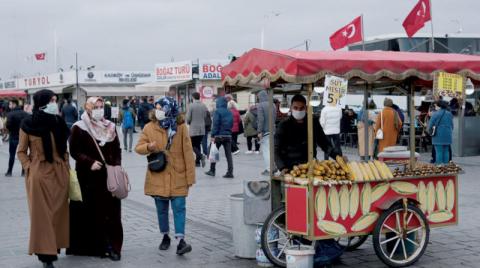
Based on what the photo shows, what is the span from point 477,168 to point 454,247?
831 centimetres

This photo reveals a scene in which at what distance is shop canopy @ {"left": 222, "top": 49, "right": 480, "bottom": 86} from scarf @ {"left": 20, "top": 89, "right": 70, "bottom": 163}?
180 centimetres

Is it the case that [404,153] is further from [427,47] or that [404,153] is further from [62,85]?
[62,85]

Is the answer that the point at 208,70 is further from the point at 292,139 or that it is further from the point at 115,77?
the point at 292,139

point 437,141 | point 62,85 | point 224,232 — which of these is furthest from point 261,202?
point 62,85

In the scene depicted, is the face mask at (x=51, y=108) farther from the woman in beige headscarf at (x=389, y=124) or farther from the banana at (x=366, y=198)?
the woman in beige headscarf at (x=389, y=124)

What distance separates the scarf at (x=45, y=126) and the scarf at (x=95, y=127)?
0.83ft

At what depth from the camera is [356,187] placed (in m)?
6.29

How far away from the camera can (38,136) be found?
655 centimetres

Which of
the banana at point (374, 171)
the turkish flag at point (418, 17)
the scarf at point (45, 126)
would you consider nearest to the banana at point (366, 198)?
the banana at point (374, 171)

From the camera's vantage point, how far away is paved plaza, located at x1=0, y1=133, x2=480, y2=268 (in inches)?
268

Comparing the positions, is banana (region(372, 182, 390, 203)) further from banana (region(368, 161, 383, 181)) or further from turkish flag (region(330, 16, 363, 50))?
turkish flag (region(330, 16, 363, 50))

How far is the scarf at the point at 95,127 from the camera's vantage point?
690 centimetres

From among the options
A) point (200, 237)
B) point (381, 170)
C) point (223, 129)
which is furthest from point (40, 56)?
point (381, 170)

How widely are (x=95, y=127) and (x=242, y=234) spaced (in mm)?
1867
